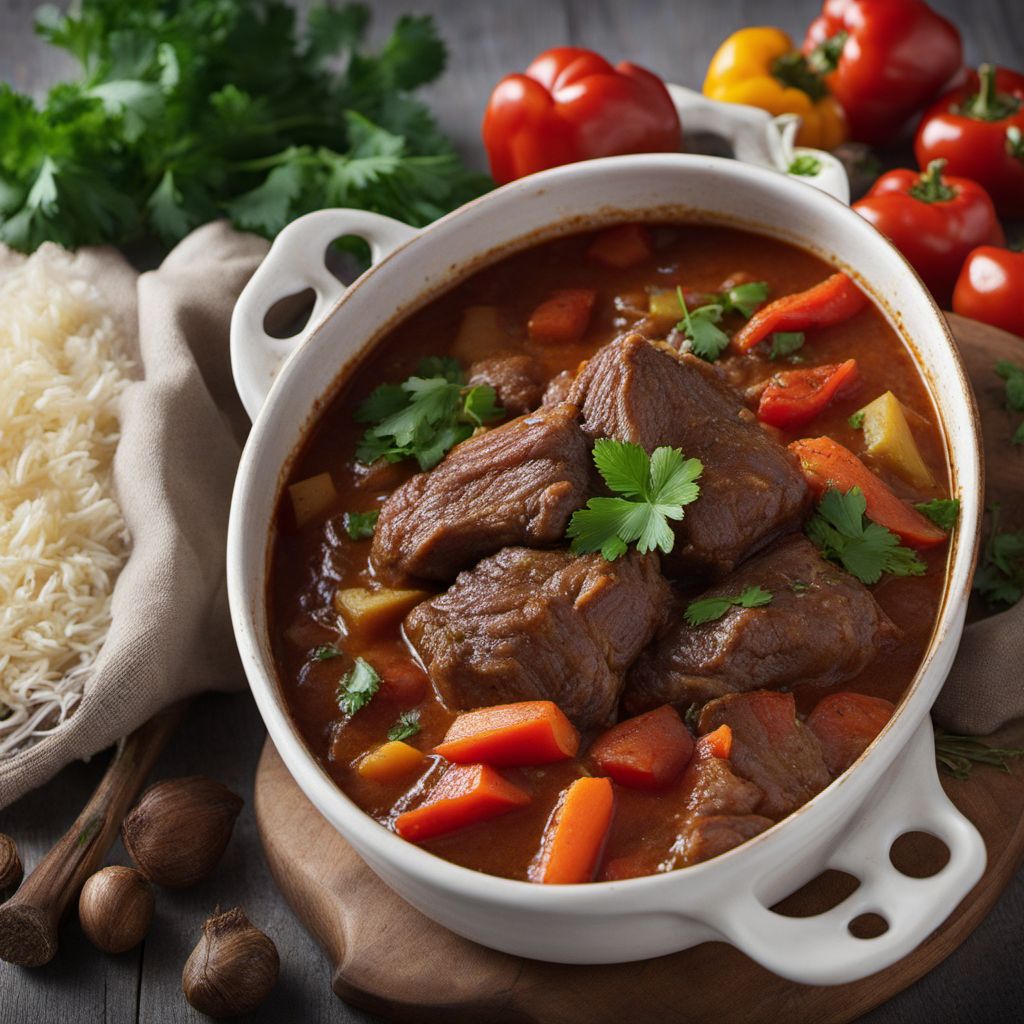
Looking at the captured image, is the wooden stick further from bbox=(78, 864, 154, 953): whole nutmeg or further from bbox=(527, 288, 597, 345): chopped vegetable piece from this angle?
bbox=(527, 288, 597, 345): chopped vegetable piece

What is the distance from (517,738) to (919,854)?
1.06 m

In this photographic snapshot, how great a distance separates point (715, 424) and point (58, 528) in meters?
1.98

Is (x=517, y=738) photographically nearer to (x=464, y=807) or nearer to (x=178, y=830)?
(x=464, y=807)

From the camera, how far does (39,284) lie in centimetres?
438

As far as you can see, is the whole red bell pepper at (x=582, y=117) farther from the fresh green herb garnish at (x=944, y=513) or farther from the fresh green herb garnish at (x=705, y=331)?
the fresh green herb garnish at (x=944, y=513)

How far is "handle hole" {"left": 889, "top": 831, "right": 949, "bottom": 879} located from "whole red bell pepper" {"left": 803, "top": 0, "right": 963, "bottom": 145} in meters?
3.19

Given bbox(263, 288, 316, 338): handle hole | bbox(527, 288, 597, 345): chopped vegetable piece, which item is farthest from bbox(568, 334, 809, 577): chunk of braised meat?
bbox(263, 288, 316, 338): handle hole

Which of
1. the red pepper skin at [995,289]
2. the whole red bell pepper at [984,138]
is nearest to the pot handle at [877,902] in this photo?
the red pepper skin at [995,289]

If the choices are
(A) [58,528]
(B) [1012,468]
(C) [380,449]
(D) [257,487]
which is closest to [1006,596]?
(B) [1012,468]

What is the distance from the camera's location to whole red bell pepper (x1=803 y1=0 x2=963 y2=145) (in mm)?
5117

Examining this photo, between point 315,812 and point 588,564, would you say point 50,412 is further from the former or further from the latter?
point 588,564

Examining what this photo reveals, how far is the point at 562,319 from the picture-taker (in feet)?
13.0

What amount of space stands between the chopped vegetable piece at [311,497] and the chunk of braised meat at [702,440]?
74 cm

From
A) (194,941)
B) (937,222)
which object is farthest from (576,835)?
(937,222)
